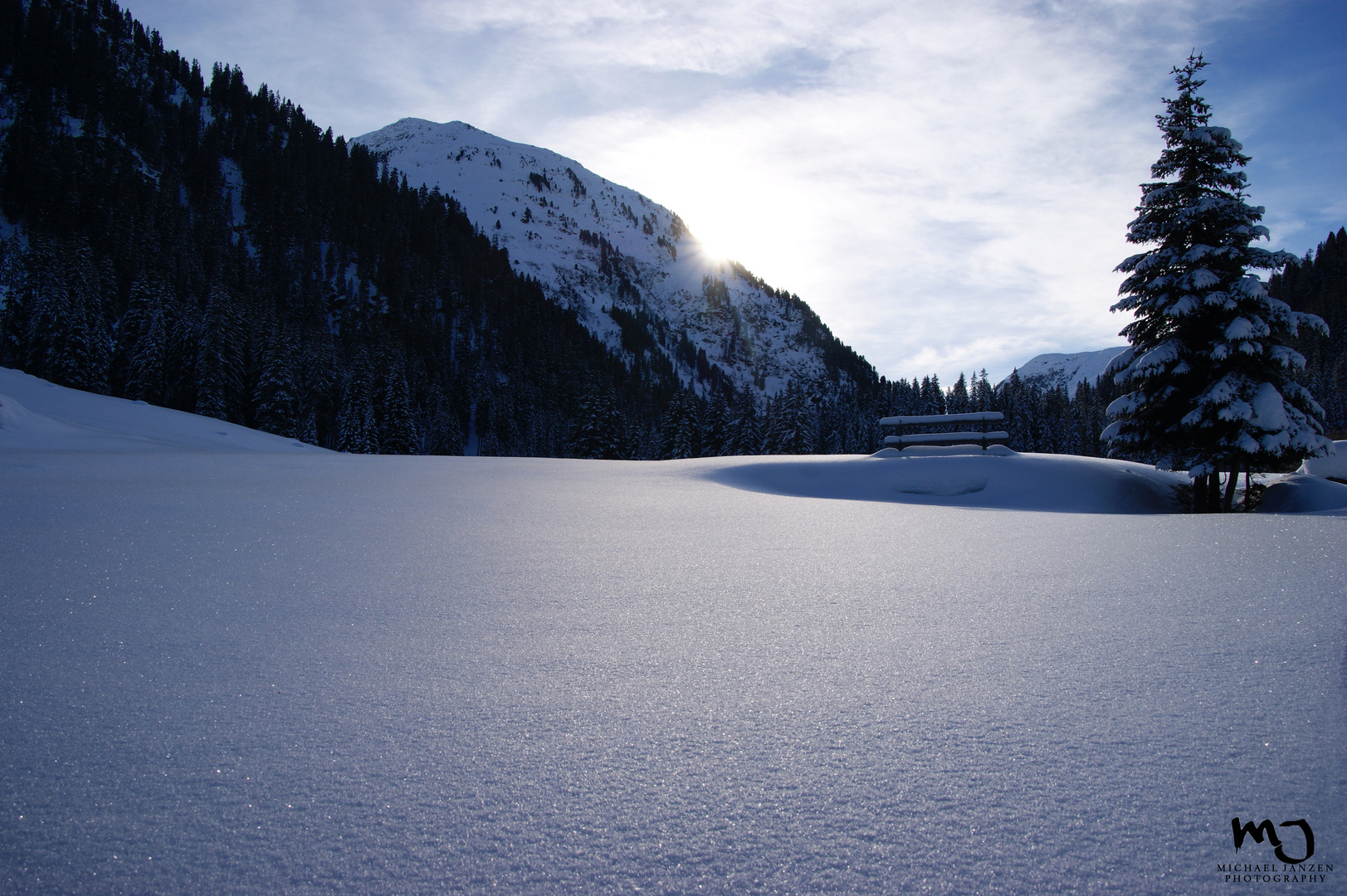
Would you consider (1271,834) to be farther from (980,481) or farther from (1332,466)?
(1332,466)

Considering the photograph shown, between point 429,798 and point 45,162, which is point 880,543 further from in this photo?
point 45,162

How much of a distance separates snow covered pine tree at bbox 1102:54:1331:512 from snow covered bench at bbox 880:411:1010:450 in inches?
126

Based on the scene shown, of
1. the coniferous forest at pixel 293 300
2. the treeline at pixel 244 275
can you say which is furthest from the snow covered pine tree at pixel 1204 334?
the treeline at pixel 244 275

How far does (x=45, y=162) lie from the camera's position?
7481 cm

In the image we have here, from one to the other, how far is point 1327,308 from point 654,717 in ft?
436

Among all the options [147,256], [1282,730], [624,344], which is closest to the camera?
[1282,730]

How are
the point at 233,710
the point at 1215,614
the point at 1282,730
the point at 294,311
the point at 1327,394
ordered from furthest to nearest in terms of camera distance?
the point at 294,311 → the point at 1327,394 → the point at 1215,614 → the point at 233,710 → the point at 1282,730

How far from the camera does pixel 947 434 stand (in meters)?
16.3

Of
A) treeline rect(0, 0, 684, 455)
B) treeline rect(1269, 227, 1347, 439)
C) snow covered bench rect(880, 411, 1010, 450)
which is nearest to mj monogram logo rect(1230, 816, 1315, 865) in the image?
snow covered bench rect(880, 411, 1010, 450)

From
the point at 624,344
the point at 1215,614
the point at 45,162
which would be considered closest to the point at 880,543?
the point at 1215,614

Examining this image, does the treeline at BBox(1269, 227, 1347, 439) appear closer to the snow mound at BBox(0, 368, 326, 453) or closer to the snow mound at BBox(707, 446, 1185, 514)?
the snow mound at BBox(707, 446, 1185, 514)

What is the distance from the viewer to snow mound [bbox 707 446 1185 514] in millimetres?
11727

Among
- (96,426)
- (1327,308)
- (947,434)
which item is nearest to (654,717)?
(947,434)

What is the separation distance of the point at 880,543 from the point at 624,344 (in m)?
157
